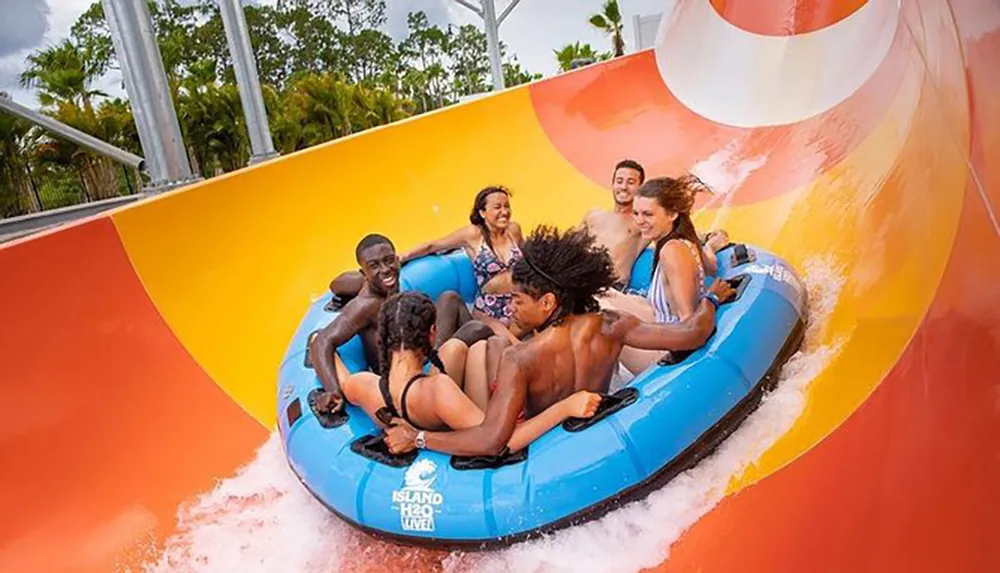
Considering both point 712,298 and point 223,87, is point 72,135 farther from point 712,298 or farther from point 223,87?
point 223,87

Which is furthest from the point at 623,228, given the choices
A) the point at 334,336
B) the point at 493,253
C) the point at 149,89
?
the point at 149,89

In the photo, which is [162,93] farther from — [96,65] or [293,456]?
[96,65]

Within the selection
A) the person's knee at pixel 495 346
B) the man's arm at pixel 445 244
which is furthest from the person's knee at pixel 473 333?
the man's arm at pixel 445 244

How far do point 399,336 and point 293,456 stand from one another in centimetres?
51

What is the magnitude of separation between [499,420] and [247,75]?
3.70m

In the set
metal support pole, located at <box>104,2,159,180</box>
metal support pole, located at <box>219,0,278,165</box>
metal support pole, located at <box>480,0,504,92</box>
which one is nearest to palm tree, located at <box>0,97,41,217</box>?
metal support pole, located at <box>480,0,504,92</box>

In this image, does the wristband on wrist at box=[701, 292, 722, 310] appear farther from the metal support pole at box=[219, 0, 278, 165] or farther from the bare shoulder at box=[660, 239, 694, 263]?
the metal support pole at box=[219, 0, 278, 165]

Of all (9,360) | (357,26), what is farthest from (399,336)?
(357,26)

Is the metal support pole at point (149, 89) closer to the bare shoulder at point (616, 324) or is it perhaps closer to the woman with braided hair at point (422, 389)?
the woman with braided hair at point (422, 389)

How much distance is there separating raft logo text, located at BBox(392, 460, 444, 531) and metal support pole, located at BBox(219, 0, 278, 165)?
10.4 ft

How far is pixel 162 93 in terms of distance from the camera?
10.9 ft

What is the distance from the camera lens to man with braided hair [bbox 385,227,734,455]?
5.48 feet

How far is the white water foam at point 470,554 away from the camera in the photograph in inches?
64.1

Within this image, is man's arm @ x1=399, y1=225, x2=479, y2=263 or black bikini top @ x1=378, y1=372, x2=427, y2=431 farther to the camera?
man's arm @ x1=399, y1=225, x2=479, y2=263
